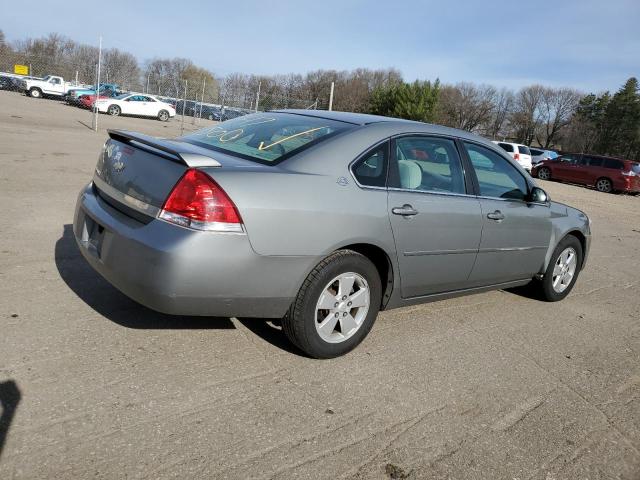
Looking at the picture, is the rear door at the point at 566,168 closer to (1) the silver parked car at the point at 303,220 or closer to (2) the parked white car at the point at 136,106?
(2) the parked white car at the point at 136,106

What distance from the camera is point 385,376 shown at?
338 cm

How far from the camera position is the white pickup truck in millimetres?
37844

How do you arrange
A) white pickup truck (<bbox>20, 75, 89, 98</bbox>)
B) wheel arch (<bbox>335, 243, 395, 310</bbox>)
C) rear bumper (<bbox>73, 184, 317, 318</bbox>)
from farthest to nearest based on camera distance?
1. white pickup truck (<bbox>20, 75, 89, 98</bbox>)
2. wheel arch (<bbox>335, 243, 395, 310</bbox>)
3. rear bumper (<bbox>73, 184, 317, 318</bbox>)

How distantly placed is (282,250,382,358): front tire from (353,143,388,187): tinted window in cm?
48

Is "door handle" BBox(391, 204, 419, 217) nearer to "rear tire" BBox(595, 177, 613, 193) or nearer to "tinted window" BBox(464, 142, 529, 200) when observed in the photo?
"tinted window" BBox(464, 142, 529, 200)

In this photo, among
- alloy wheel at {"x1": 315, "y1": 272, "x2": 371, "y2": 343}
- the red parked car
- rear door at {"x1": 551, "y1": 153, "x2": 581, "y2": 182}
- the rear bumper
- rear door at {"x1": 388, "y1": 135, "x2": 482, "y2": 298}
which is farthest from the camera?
rear door at {"x1": 551, "y1": 153, "x2": 581, "y2": 182}

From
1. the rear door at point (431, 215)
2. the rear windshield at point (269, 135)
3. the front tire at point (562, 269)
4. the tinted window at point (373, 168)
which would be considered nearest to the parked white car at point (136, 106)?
the rear windshield at point (269, 135)

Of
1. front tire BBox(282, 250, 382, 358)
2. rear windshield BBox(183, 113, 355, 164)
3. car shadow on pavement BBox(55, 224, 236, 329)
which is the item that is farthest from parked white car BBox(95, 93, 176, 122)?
front tire BBox(282, 250, 382, 358)

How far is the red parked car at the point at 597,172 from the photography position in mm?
23938

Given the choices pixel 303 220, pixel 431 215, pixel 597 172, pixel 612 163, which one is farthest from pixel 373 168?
pixel 612 163

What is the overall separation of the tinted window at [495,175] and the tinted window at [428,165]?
0.24 m

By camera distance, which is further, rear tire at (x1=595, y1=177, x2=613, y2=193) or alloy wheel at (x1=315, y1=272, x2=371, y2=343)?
rear tire at (x1=595, y1=177, x2=613, y2=193)

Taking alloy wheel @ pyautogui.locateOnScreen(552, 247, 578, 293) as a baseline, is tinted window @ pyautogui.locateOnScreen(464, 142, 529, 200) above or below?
above

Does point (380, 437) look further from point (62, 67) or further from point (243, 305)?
point (62, 67)
